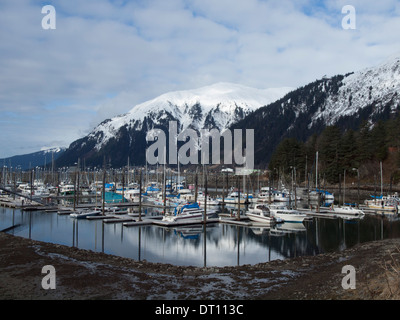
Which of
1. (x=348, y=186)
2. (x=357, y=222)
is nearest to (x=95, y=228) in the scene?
(x=357, y=222)

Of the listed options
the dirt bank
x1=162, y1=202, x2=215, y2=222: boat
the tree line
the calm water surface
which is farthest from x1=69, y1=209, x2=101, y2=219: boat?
the tree line

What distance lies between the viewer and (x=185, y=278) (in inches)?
792

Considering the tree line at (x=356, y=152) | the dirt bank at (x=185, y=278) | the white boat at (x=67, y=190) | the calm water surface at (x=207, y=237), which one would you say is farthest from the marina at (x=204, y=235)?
the tree line at (x=356, y=152)

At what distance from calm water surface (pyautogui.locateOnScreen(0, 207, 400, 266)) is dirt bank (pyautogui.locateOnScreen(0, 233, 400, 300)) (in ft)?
14.1

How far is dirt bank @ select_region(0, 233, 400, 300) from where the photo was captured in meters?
15.8

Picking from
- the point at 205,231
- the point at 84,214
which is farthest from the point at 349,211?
the point at 84,214

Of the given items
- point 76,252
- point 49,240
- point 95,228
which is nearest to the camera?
point 76,252

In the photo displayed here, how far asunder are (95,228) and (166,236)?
31.2 ft

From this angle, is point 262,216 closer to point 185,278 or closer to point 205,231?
point 205,231

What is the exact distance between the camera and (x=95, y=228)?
41.6m

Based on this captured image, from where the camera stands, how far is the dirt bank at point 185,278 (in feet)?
51.9

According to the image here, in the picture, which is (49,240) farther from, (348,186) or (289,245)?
(348,186)
